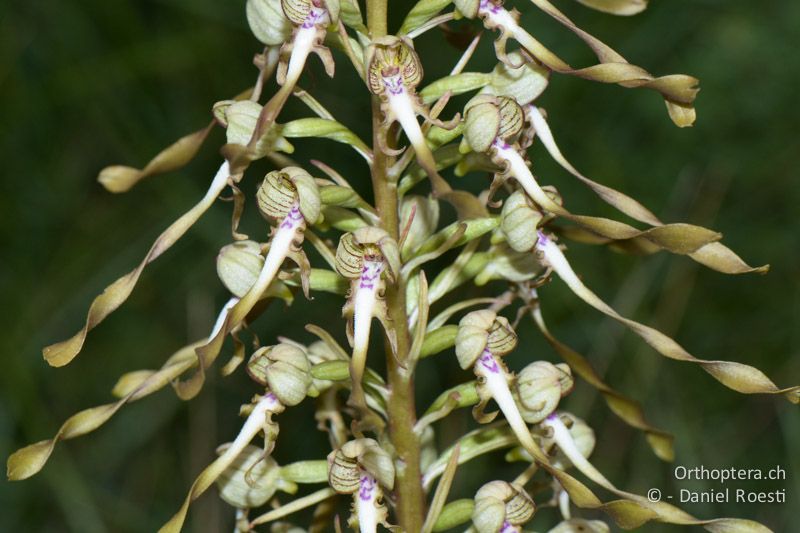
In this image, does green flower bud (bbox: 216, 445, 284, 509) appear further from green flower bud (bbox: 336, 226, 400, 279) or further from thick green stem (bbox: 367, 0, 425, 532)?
green flower bud (bbox: 336, 226, 400, 279)

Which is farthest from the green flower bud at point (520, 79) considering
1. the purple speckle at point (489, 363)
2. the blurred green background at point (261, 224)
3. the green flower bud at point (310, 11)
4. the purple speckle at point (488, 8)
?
the blurred green background at point (261, 224)

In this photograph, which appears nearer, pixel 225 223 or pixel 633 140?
pixel 225 223

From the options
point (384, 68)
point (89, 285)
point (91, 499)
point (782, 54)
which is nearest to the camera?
point (384, 68)

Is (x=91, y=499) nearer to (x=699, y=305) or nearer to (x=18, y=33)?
(x=18, y=33)

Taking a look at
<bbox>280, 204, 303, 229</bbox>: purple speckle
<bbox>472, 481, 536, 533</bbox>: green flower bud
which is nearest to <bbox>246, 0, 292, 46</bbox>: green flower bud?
<bbox>280, 204, 303, 229</bbox>: purple speckle

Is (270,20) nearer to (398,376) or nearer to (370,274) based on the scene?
(370,274)

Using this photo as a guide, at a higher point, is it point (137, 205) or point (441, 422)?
point (137, 205)

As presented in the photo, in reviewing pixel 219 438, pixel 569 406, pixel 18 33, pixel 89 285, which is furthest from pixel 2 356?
pixel 569 406
